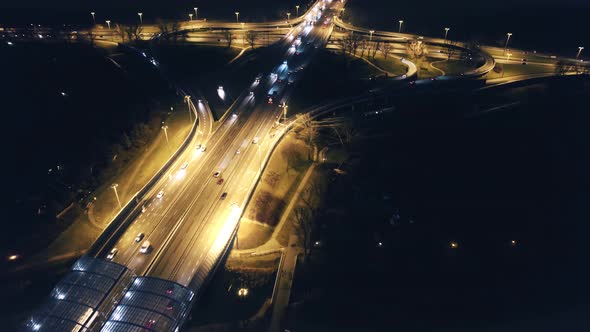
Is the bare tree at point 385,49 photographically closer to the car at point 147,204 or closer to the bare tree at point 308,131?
the bare tree at point 308,131

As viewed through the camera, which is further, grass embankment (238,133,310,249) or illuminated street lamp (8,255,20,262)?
grass embankment (238,133,310,249)

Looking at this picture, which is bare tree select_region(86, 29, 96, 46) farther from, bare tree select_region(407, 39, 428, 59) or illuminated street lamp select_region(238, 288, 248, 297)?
bare tree select_region(407, 39, 428, 59)

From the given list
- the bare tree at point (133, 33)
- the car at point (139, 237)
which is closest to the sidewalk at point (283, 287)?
the car at point (139, 237)

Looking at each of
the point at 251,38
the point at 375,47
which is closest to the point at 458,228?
the point at 375,47

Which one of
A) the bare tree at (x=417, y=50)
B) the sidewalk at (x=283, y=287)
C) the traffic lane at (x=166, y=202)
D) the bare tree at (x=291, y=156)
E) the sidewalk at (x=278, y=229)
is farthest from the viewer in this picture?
the bare tree at (x=417, y=50)

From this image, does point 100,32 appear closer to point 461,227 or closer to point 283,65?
point 283,65

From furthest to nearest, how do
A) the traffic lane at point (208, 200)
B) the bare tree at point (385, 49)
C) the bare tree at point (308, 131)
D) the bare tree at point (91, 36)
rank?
1. the bare tree at point (385, 49)
2. the bare tree at point (91, 36)
3. the bare tree at point (308, 131)
4. the traffic lane at point (208, 200)

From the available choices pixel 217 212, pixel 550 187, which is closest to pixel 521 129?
pixel 550 187

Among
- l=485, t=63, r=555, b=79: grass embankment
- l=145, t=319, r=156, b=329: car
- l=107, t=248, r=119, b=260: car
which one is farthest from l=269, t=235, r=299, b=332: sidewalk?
l=485, t=63, r=555, b=79: grass embankment
